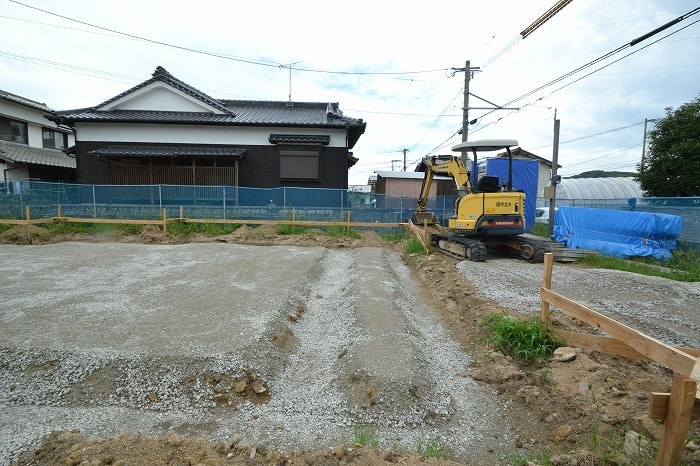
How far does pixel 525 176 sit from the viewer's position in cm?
1725

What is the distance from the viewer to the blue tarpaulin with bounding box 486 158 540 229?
1630cm

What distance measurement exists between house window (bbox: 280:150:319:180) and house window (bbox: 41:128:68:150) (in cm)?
1943

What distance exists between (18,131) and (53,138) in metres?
2.77

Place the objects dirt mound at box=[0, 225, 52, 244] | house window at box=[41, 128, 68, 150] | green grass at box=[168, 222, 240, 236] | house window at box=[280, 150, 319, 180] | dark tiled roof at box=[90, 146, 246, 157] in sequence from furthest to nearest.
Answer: house window at box=[41, 128, 68, 150] → house window at box=[280, 150, 319, 180] → dark tiled roof at box=[90, 146, 246, 157] → green grass at box=[168, 222, 240, 236] → dirt mound at box=[0, 225, 52, 244]

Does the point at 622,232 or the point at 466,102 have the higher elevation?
the point at 466,102

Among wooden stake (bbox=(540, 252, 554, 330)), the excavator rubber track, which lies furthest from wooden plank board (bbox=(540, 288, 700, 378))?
the excavator rubber track

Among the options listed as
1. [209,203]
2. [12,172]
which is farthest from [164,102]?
[12,172]

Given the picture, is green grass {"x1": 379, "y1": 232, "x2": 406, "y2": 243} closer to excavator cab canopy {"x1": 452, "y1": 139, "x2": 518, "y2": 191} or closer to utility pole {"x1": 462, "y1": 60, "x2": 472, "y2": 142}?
excavator cab canopy {"x1": 452, "y1": 139, "x2": 518, "y2": 191}

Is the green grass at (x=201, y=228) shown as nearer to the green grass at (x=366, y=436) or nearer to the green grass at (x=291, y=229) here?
the green grass at (x=291, y=229)

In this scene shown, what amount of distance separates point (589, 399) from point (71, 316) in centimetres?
669

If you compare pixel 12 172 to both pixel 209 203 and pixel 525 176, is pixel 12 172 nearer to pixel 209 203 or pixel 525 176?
pixel 209 203

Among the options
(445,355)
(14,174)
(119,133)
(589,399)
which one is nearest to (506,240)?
(445,355)

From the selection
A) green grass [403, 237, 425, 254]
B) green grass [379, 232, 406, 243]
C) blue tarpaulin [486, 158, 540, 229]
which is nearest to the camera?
green grass [403, 237, 425, 254]

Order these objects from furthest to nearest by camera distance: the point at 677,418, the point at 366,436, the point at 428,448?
the point at 366,436 < the point at 428,448 < the point at 677,418
